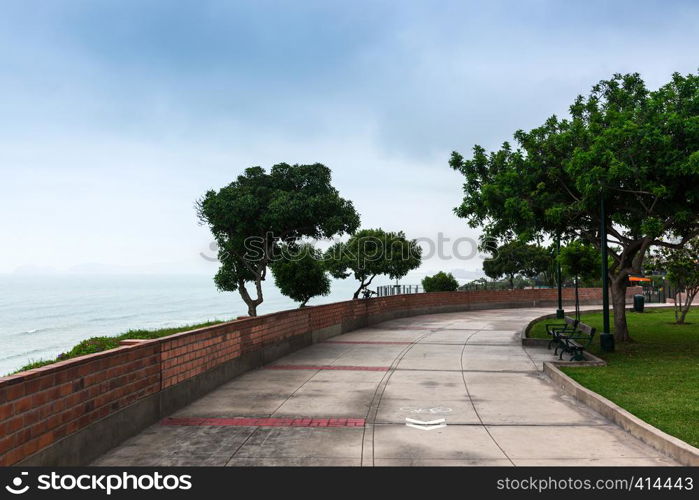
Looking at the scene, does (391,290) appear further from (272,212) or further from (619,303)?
(619,303)

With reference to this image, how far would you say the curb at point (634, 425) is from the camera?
22.5 ft

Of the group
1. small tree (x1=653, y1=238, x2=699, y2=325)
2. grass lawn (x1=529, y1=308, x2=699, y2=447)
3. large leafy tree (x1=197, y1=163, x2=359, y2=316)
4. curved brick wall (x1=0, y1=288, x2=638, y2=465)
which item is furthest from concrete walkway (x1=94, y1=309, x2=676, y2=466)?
large leafy tree (x1=197, y1=163, x2=359, y2=316)

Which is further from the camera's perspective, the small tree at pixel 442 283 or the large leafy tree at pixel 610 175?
the small tree at pixel 442 283

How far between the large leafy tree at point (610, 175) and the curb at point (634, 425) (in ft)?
21.3

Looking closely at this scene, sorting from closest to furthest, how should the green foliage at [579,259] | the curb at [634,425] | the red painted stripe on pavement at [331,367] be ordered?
1. the curb at [634,425]
2. the red painted stripe on pavement at [331,367]
3. the green foliage at [579,259]

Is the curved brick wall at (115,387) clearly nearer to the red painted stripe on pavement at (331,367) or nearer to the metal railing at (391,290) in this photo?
the red painted stripe on pavement at (331,367)

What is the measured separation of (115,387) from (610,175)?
13113 mm

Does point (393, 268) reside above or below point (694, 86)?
below

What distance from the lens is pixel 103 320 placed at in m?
126

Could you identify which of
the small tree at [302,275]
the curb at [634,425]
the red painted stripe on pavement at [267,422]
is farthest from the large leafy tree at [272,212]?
the red painted stripe on pavement at [267,422]

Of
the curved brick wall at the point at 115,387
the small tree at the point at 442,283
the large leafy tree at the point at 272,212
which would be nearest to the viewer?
the curved brick wall at the point at 115,387
